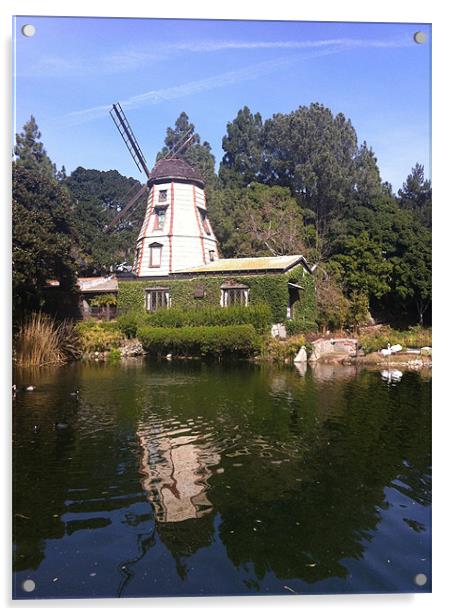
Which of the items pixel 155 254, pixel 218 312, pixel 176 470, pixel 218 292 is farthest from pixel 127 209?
pixel 176 470

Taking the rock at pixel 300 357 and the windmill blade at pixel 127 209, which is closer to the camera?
the windmill blade at pixel 127 209

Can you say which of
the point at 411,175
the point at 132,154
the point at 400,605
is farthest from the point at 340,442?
the point at 132,154

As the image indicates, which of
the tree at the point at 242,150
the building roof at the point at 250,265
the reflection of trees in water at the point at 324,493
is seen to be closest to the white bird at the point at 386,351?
the reflection of trees in water at the point at 324,493

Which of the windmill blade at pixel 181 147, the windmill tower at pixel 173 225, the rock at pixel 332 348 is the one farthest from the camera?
the rock at pixel 332 348

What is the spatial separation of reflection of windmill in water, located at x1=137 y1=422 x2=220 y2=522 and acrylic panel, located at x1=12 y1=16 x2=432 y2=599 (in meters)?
0.03

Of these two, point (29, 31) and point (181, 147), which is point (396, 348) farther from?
point (29, 31)

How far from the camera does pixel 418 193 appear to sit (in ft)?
15.1

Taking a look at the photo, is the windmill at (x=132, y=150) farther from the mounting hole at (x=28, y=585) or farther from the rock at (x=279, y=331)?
the mounting hole at (x=28, y=585)

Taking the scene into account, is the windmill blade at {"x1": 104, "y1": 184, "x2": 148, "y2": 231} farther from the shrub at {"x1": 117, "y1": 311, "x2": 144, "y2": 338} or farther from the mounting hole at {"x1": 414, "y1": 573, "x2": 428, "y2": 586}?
the mounting hole at {"x1": 414, "y1": 573, "x2": 428, "y2": 586}

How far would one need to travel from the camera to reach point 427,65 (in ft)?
13.6

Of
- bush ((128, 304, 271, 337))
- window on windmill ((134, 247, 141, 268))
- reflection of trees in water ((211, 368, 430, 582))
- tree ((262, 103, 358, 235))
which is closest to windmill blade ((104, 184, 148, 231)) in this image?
window on windmill ((134, 247, 141, 268))

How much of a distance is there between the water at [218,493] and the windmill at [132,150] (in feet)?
9.70

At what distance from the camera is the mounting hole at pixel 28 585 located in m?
3.14

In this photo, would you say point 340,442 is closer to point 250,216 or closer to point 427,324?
point 427,324
